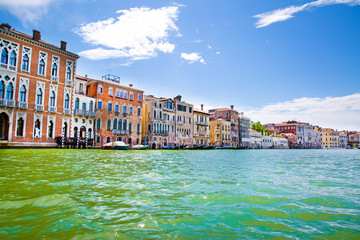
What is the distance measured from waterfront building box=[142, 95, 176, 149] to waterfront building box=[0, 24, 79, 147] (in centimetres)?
1527

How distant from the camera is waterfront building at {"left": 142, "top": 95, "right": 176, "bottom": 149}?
42594 millimetres

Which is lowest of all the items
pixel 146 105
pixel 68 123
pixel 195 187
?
pixel 195 187

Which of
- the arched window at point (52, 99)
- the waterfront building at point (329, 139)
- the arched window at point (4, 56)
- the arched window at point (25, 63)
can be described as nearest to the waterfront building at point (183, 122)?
the arched window at point (52, 99)

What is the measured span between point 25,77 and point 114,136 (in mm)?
14324

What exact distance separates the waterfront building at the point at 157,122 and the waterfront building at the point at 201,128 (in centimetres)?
822

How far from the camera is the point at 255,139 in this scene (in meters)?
81.1

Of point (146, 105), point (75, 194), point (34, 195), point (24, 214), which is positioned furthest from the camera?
point (146, 105)

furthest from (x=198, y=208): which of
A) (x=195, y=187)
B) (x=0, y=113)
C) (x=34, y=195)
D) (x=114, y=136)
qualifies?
(x=114, y=136)

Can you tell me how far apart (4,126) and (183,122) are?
31408 millimetres

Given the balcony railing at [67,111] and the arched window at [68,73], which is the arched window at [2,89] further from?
the arched window at [68,73]

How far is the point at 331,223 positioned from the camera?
11.1 feet

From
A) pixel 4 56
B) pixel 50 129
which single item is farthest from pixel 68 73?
pixel 50 129

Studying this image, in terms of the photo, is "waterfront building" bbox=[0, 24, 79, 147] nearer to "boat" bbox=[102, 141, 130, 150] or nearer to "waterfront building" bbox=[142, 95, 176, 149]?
"boat" bbox=[102, 141, 130, 150]

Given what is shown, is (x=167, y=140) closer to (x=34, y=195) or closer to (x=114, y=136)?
(x=114, y=136)
